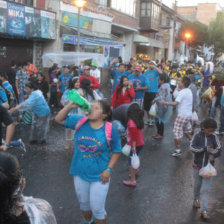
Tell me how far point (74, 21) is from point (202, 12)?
177 feet

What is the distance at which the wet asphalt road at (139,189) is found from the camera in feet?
13.6

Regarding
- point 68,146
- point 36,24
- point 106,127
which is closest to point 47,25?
point 36,24

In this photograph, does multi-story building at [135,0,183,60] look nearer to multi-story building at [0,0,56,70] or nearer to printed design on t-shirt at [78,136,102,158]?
multi-story building at [0,0,56,70]

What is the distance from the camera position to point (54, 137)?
25.8ft

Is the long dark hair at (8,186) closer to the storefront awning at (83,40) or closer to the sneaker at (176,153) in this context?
the sneaker at (176,153)

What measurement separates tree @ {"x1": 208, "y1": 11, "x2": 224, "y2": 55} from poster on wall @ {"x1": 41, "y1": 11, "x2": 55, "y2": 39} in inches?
1261

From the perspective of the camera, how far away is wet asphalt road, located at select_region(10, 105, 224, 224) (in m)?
4.15

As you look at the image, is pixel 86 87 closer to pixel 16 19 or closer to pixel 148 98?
pixel 148 98

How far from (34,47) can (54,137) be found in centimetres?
944

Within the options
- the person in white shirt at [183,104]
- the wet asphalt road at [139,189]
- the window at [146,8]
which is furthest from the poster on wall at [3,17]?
the window at [146,8]

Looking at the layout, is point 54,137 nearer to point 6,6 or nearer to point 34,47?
point 6,6

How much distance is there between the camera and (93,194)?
3.16 m

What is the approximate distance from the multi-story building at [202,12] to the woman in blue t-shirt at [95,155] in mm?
64351

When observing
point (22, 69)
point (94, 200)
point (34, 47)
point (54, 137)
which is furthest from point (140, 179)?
point (34, 47)
